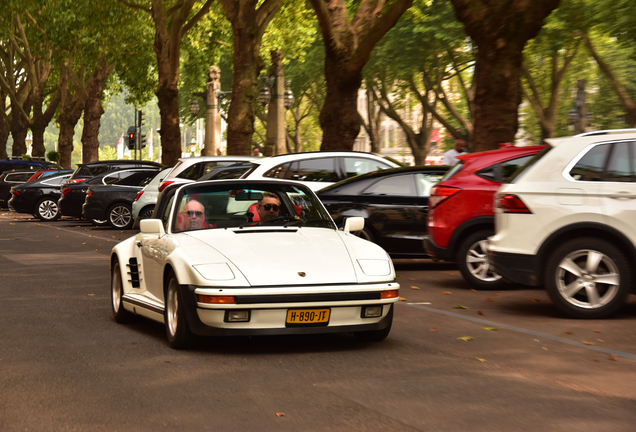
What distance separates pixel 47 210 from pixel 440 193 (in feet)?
66.6

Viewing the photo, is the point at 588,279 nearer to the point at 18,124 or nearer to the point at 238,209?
the point at 238,209

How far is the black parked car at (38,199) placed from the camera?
29109mm

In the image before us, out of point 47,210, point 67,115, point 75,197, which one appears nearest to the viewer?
point 75,197

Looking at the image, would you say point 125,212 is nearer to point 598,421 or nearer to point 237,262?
point 237,262

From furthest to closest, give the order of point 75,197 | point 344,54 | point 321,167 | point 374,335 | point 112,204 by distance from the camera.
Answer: point 75,197 < point 112,204 < point 344,54 < point 321,167 < point 374,335

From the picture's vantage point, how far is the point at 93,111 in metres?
42.8

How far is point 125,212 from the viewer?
81.3 ft

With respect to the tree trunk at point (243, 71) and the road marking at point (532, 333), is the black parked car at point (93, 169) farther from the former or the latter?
the road marking at point (532, 333)

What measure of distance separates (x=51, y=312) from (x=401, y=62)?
2800 cm

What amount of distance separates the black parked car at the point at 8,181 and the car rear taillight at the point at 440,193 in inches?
1058

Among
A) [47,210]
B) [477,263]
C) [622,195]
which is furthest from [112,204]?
[622,195]

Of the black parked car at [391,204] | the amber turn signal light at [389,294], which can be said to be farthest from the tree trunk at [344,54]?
the amber turn signal light at [389,294]

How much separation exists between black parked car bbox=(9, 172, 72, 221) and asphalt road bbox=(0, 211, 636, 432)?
65.2 feet

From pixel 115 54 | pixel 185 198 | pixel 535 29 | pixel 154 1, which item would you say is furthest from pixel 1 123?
pixel 185 198
